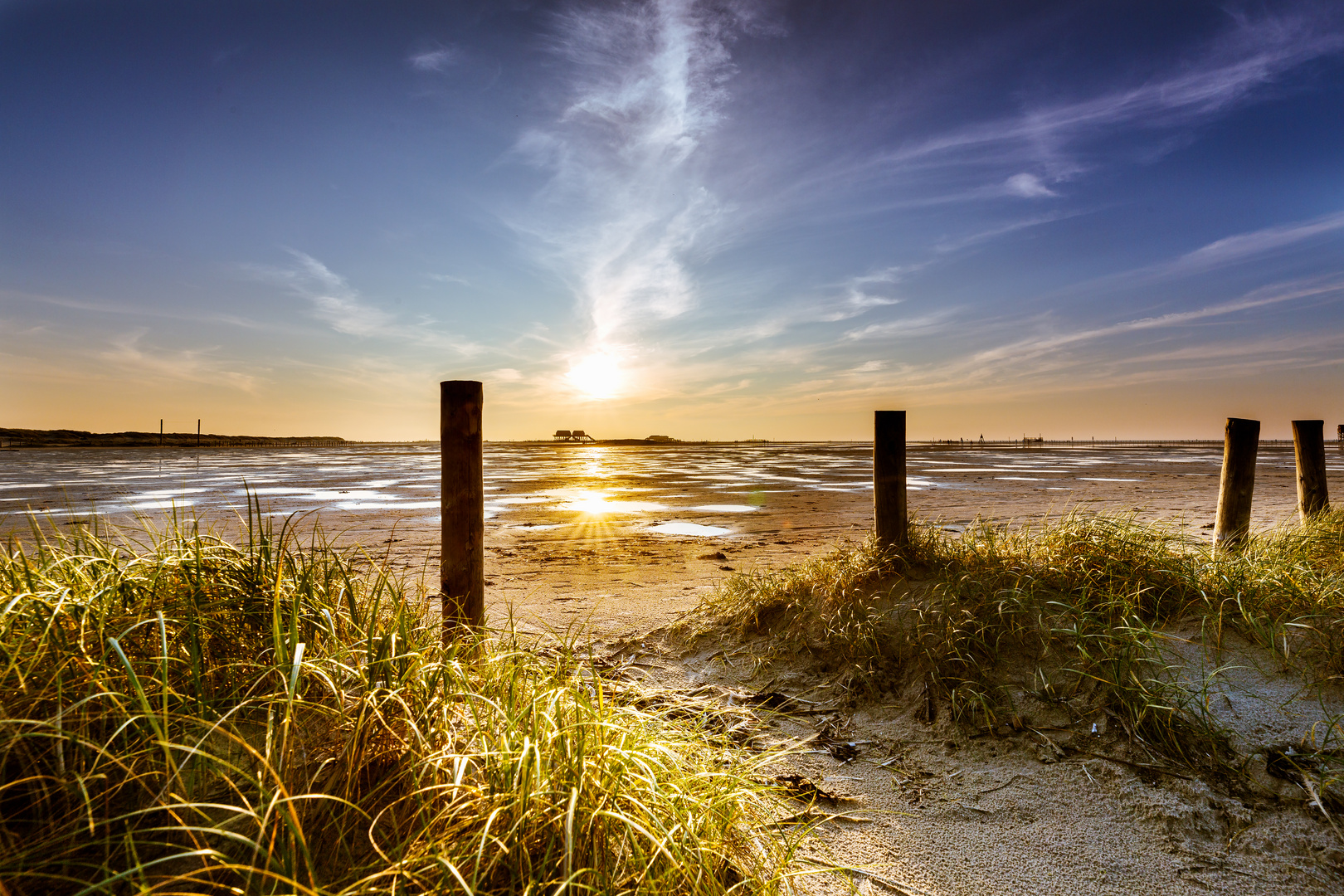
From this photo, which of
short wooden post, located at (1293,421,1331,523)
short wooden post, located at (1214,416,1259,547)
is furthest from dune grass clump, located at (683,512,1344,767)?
short wooden post, located at (1293,421,1331,523)

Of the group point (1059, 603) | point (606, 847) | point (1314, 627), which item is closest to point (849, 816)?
point (606, 847)

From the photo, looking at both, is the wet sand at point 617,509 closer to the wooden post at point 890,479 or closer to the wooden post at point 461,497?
the wooden post at point 461,497

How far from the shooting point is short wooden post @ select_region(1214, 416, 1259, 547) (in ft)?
19.4

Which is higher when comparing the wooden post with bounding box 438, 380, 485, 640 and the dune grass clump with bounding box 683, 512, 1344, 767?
the wooden post with bounding box 438, 380, 485, 640

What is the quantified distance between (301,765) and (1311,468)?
10.2m

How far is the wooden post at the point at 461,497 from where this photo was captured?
160 inches

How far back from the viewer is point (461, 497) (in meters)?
4.12

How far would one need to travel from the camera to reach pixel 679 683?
4309 millimetres

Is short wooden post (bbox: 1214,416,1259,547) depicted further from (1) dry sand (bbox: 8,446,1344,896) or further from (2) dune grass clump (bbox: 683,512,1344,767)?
(1) dry sand (bbox: 8,446,1344,896)

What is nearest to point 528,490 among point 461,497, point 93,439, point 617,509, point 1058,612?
point 617,509

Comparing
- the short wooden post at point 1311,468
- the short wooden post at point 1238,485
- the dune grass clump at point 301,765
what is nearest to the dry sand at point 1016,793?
the dune grass clump at point 301,765

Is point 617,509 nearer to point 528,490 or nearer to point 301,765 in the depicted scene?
point 528,490

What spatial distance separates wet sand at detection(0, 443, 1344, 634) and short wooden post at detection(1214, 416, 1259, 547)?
155 cm

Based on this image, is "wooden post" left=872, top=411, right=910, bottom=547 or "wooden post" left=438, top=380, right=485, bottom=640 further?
"wooden post" left=872, top=411, right=910, bottom=547
